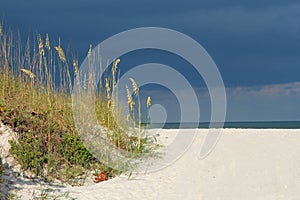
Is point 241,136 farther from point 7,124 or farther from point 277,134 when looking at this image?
point 7,124

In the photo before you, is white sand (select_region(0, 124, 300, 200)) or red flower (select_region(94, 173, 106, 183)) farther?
red flower (select_region(94, 173, 106, 183))

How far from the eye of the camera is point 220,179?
7.02m

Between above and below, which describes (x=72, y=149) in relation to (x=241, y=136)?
below

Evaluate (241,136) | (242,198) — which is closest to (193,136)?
(241,136)

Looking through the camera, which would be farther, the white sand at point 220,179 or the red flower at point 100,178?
the red flower at point 100,178

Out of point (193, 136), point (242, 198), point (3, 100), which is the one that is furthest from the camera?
point (193, 136)

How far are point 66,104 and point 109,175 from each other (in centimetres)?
161

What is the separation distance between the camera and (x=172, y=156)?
8000 mm

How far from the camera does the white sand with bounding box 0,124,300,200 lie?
20.8 feet

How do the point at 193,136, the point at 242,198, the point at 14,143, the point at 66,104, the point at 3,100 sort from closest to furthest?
the point at 242,198, the point at 14,143, the point at 3,100, the point at 66,104, the point at 193,136

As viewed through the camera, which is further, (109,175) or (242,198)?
(109,175)

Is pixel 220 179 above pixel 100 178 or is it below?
above

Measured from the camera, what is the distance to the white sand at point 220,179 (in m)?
6.35

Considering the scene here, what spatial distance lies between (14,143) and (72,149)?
34.4 inches
